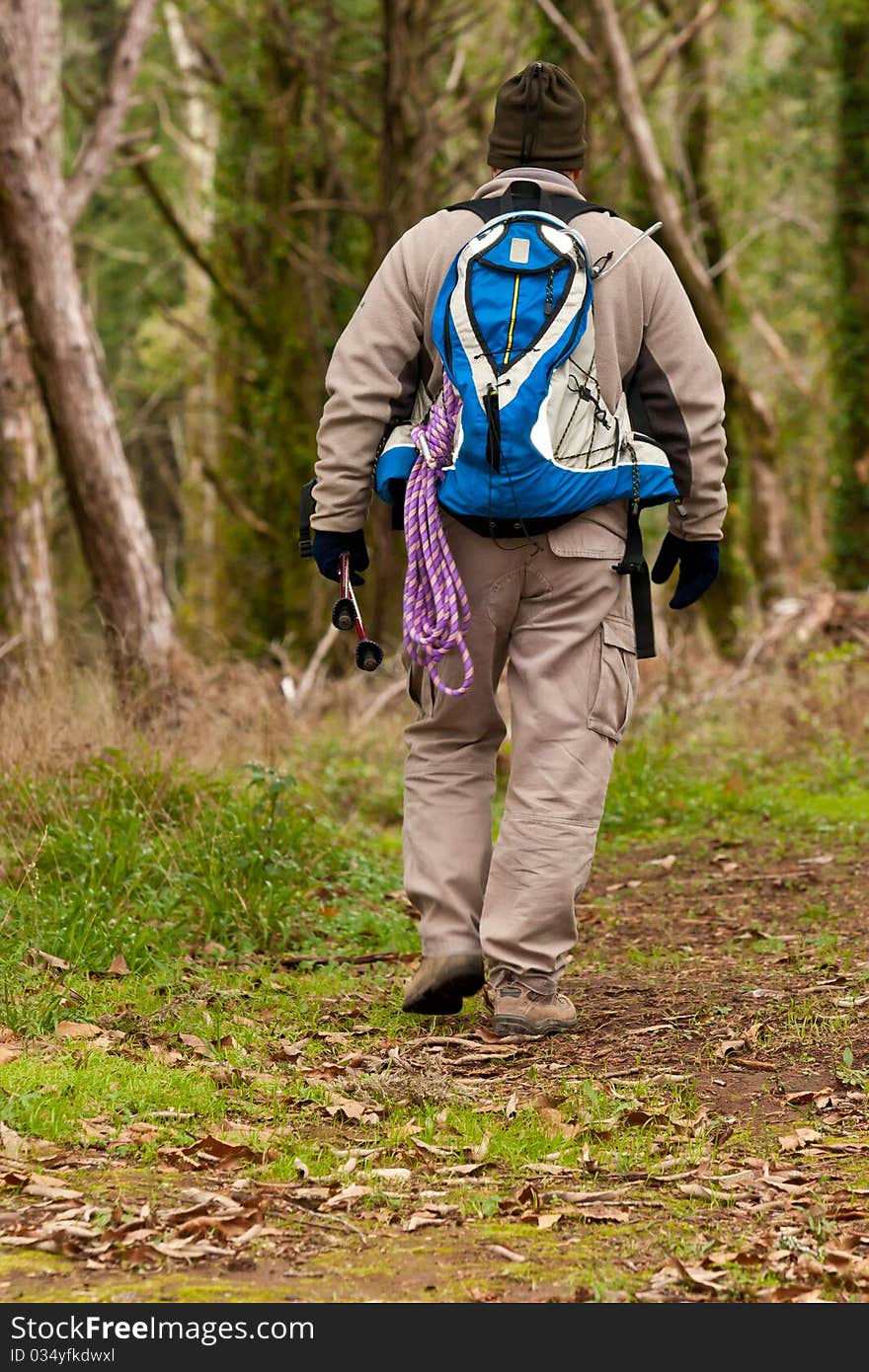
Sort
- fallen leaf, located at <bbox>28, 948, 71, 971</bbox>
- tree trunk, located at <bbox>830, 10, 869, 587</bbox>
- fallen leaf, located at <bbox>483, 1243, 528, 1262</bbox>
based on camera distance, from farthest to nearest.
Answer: tree trunk, located at <bbox>830, 10, 869, 587</bbox> < fallen leaf, located at <bbox>28, 948, 71, 971</bbox> < fallen leaf, located at <bbox>483, 1243, 528, 1262</bbox>

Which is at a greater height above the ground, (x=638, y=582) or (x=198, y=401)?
(x=198, y=401)

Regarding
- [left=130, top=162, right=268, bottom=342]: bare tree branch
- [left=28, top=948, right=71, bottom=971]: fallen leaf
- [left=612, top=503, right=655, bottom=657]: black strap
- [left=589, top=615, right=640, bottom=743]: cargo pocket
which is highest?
[left=130, top=162, right=268, bottom=342]: bare tree branch

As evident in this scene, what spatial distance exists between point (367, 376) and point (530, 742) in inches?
45.2

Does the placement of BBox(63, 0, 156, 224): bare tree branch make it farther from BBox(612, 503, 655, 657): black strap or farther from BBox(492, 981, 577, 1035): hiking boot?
BBox(492, 981, 577, 1035): hiking boot

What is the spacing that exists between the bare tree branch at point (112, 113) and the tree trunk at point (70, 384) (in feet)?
3.70

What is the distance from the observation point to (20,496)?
11688 mm

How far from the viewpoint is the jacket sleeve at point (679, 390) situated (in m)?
4.89

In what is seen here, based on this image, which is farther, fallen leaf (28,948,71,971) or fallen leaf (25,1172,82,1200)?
fallen leaf (28,948,71,971)

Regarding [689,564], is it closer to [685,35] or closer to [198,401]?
[685,35]

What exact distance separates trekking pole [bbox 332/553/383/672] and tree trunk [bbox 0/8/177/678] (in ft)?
16.6

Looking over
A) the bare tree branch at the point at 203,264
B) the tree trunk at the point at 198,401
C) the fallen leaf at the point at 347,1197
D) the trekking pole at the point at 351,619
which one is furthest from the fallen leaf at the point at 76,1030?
the tree trunk at the point at 198,401

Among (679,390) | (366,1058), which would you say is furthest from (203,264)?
(366,1058)

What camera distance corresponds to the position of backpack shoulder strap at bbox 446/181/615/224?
190 inches

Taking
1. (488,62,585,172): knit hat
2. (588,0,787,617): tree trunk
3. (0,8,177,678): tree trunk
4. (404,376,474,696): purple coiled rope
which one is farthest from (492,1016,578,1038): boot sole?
(588,0,787,617): tree trunk
